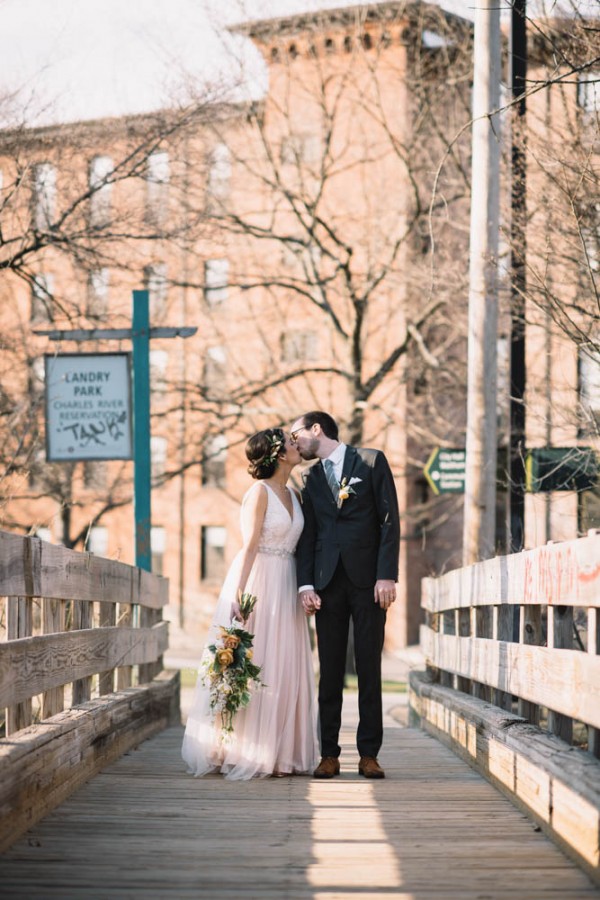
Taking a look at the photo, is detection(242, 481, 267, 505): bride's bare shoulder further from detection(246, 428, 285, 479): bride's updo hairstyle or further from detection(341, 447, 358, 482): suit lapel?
detection(341, 447, 358, 482): suit lapel

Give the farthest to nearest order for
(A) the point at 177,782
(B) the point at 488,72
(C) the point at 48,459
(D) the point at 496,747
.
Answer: (C) the point at 48,459, (B) the point at 488,72, (A) the point at 177,782, (D) the point at 496,747

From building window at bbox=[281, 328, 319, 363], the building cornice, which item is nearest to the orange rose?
the building cornice

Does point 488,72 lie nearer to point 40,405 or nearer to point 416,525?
point 40,405

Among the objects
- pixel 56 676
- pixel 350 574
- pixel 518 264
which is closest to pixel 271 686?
pixel 350 574

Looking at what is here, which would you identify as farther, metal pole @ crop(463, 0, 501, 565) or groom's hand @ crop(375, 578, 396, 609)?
metal pole @ crop(463, 0, 501, 565)

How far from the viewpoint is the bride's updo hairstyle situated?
7480 millimetres

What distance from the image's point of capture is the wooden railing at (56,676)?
4.84 metres

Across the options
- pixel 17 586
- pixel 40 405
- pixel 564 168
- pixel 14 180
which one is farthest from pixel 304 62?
pixel 17 586

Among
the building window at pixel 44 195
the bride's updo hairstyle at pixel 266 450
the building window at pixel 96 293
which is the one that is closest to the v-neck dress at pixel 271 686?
the bride's updo hairstyle at pixel 266 450

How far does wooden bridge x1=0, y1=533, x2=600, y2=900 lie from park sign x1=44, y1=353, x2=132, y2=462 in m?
3.74

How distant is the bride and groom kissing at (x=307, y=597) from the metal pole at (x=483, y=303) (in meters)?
3.10

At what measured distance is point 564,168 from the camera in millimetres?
9281

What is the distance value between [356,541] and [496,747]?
1462 mm

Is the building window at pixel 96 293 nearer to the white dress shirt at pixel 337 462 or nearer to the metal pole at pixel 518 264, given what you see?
the metal pole at pixel 518 264
